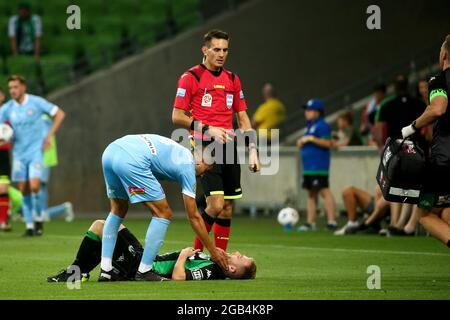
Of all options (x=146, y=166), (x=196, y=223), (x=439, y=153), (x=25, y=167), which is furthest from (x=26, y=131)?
(x=439, y=153)

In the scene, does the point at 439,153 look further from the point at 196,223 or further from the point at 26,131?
the point at 26,131

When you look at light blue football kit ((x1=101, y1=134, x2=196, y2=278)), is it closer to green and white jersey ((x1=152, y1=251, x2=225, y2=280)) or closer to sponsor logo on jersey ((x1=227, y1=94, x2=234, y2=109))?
green and white jersey ((x1=152, y1=251, x2=225, y2=280))

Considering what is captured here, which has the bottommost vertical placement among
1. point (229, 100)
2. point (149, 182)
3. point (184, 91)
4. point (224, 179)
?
point (224, 179)

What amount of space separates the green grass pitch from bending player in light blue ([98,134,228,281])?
0.38 metres

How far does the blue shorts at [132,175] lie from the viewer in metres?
11.5

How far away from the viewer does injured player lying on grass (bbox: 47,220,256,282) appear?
1189cm

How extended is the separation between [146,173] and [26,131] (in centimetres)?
853

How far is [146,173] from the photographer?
37.9 ft

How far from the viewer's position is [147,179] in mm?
11539

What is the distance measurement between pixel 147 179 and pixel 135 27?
1780 centimetres

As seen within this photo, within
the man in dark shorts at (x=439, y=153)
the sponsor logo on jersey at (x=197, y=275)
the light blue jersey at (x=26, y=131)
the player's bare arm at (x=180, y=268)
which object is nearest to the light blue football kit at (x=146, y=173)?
the player's bare arm at (x=180, y=268)

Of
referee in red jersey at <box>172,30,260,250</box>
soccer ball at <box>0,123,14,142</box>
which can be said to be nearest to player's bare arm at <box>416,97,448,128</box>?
referee in red jersey at <box>172,30,260,250</box>

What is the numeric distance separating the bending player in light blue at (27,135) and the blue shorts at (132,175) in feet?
26.3
